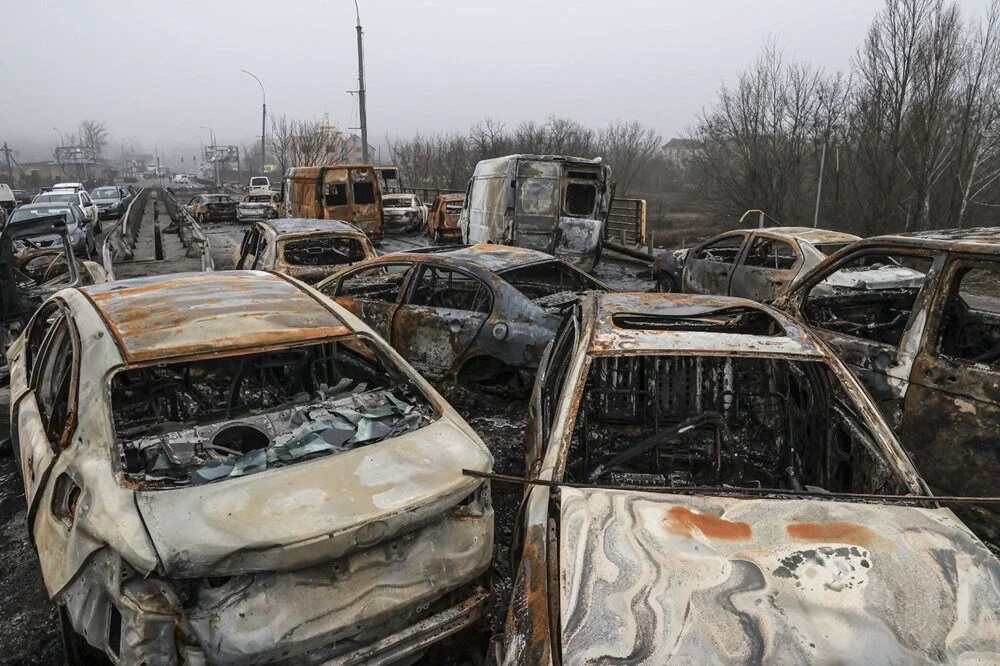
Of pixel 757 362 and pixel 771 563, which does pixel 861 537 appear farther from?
pixel 757 362

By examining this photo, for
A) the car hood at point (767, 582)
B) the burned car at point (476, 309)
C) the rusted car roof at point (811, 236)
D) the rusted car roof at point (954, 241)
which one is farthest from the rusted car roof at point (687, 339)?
the rusted car roof at point (811, 236)

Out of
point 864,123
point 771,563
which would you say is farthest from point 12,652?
point 864,123

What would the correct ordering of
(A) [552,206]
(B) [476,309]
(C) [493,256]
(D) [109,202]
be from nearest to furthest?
1. (B) [476,309]
2. (C) [493,256]
3. (A) [552,206]
4. (D) [109,202]

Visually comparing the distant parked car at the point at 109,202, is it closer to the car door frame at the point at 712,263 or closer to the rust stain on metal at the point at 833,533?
the car door frame at the point at 712,263

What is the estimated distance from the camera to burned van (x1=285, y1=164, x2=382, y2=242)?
17.0 metres

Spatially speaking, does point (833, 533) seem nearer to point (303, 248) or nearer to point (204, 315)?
point (204, 315)

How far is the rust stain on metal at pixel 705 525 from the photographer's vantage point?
2164 millimetres

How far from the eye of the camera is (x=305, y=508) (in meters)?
2.35

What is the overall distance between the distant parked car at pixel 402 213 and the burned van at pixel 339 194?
3.18m

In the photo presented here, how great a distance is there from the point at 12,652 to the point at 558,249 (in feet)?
31.8

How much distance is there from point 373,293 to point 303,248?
294 centimetres

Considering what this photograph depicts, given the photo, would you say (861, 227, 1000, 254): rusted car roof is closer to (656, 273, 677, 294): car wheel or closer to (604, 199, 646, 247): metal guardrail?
(656, 273, 677, 294): car wheel

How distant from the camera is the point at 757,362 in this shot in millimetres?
3760

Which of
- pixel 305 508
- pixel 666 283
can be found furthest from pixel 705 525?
pixel 666 283
